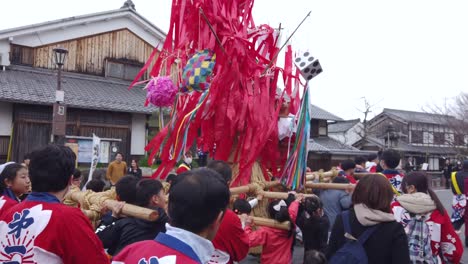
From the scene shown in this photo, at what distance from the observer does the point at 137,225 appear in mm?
2625

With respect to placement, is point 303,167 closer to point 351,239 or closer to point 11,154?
point 351,239

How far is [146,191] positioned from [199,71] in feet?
6.42

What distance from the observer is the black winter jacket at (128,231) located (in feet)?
8.50

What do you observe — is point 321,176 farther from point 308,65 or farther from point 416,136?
point 416,136

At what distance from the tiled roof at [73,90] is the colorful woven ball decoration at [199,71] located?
9.11m

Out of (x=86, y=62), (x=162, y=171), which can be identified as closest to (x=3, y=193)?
(x=162, y=171)

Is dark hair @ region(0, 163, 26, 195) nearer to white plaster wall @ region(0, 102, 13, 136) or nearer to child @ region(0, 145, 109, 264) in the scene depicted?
child @ region(0, 145, 109, 264)

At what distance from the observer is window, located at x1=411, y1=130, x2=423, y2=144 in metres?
32.2

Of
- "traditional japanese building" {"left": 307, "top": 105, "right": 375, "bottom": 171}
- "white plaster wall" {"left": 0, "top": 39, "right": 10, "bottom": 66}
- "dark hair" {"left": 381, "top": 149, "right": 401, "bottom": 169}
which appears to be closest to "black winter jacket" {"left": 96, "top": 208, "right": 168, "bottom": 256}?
"dark hair" {"left": 381, "top": 149, "right": 401, "bottom": 169}

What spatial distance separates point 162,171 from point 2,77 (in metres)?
10.9

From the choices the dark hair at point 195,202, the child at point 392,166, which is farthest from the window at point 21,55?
the dark hair at point 195,202

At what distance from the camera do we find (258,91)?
15.5ft

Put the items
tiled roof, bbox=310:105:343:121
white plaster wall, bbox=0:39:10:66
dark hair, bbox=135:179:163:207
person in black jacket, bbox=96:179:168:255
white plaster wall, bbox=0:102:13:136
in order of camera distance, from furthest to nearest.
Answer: tiled roof, bbox=310:105:343:121, white plaster wall, bbox=0:39:10:66, white plaster wall, bbox=0:102:13:136, dark hair, bbox=135:179:163:207, person in black jacket, bbox=96:179:168:255

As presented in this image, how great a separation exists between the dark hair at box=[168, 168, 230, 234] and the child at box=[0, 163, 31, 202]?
2248 mm
